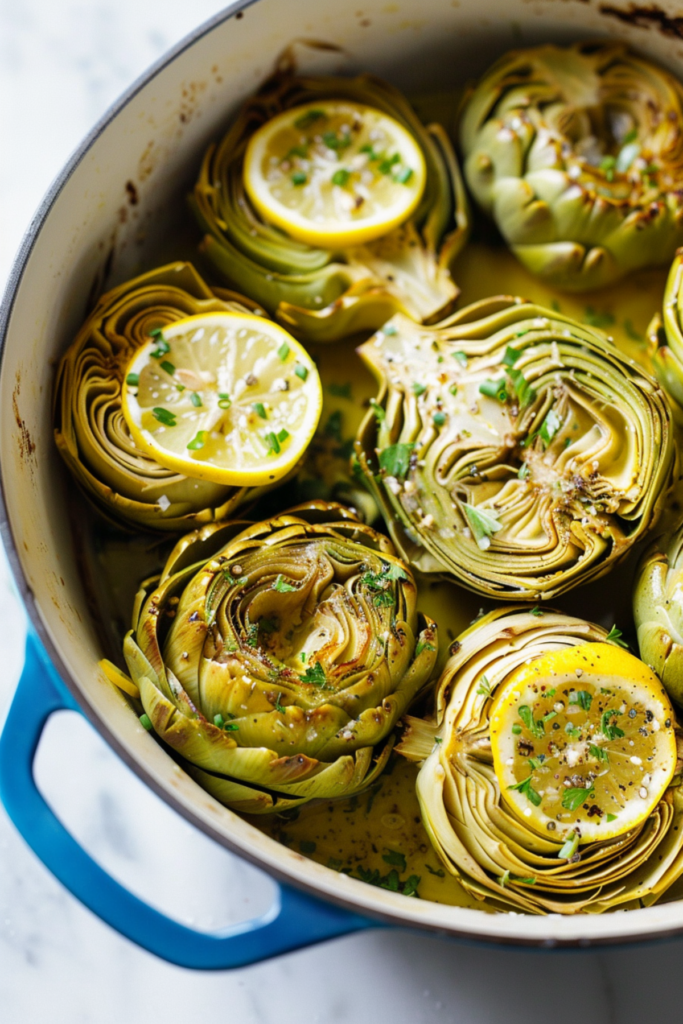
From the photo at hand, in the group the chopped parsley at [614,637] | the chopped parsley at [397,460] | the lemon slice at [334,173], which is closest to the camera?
the chopped parsley at [614,637]

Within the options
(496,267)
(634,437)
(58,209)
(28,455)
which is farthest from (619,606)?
(58,209)

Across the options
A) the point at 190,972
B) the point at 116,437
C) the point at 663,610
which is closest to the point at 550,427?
the point at 663,610

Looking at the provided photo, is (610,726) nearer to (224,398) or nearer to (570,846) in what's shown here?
(570,846)

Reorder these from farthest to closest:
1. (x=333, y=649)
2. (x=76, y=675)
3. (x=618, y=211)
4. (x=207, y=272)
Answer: (x=207, y=272), (x=618, y=211), (x=333, y=649), (x=76, y=675)

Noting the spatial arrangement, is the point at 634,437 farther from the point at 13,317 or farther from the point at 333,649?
the point at 13,317

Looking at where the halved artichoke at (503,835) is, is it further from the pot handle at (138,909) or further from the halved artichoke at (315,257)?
the halved artichoke at (315,257)

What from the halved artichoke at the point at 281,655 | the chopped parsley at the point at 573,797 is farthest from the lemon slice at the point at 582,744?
the halved artichoke at the point at 281,655
